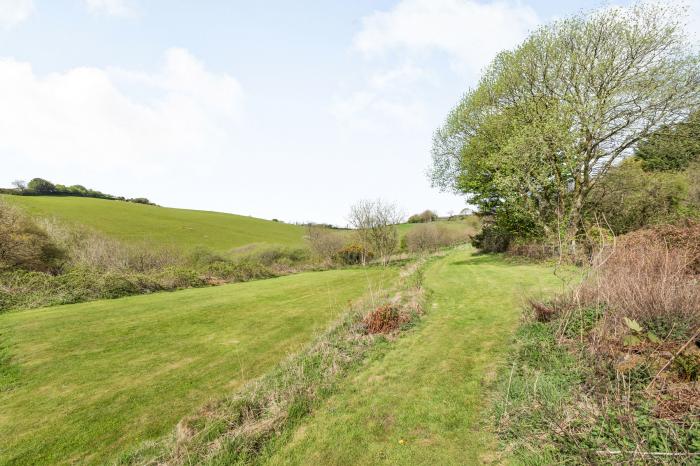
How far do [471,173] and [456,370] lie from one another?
22.6m

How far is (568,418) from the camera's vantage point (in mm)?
4035

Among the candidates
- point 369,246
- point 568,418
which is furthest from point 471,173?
point 568,418

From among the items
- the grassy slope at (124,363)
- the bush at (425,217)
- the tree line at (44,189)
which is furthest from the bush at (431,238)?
the tree line at (44,189)

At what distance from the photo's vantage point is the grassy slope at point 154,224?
4506cm

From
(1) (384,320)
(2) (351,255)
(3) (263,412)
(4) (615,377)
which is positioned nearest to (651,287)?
(4) (615,377)

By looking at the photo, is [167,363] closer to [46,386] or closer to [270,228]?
[46,386]

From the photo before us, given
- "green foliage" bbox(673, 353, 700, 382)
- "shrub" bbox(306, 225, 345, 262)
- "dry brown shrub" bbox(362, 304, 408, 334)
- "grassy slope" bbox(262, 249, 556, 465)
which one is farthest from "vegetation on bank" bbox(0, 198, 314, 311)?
"green foliage" bbox(673, 353, 700, 382)

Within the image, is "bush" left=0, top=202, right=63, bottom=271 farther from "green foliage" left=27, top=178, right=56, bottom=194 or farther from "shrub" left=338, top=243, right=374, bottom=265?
"green foliage" left=27, top=178, right=56, bottom=194

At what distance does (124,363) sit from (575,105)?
25249mm

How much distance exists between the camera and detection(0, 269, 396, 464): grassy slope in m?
5.45

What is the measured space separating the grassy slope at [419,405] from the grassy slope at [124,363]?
128 inches

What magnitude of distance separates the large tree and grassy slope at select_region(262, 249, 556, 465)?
418 inches

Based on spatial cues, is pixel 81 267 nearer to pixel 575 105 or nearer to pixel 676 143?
pixel 575 105

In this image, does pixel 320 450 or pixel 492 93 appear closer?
pixel 320 450
